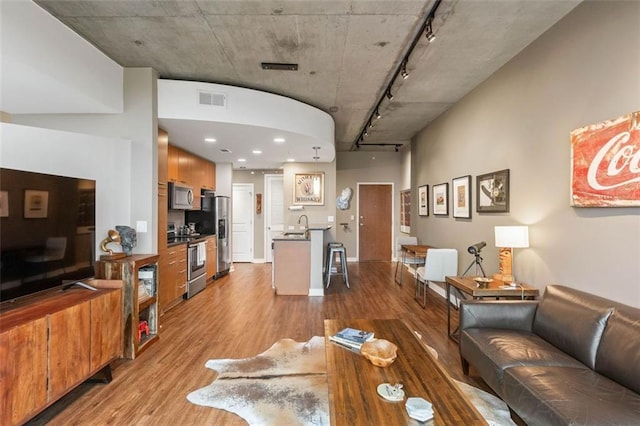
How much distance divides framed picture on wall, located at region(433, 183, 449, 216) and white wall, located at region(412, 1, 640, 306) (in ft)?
2.53

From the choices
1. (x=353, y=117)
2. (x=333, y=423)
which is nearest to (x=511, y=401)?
(x=333, y=423)

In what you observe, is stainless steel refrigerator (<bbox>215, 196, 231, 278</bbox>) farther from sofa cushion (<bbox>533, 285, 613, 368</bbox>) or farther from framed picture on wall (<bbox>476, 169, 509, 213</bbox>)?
sofa cushion (<bbox>533, 285, 613, 368</bbox>)

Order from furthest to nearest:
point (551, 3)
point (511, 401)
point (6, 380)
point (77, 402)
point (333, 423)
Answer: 1. point (551, 3)
2. point (77, 402)
3. point (511, 401)
4. point (6, 380)
5. point (333, 423)

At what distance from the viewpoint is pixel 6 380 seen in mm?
1626

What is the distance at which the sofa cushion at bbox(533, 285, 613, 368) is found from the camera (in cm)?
194

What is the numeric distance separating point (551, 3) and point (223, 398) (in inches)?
155

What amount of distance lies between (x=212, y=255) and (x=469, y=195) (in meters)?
4.53

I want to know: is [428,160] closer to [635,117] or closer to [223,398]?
[635,117]

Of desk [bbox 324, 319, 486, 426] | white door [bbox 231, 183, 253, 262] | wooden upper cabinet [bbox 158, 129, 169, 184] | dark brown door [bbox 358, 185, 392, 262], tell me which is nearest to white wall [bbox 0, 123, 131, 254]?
wooden upper cabinet [bbox 158, 129, 169, 184]

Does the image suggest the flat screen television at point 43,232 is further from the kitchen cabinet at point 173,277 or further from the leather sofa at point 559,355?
the leather sofa at point 559,355

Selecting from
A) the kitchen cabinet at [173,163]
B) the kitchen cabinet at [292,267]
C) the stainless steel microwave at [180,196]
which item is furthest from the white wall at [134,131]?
the kitchen cabinet at [292,267]

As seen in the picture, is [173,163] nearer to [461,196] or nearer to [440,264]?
[440,264]

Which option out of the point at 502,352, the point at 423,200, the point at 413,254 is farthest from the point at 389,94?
the point at 502,352

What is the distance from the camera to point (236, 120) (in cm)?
365
